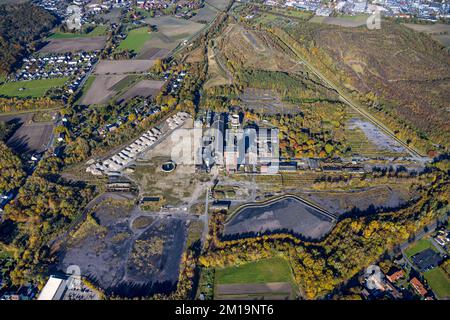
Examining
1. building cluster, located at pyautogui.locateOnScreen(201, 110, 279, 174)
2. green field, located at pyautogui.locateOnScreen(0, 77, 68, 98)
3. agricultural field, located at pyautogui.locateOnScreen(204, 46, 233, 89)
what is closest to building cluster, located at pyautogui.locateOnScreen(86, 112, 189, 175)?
building cluster, located at pyautogui.locateOnScreen(201, 110, 279, 174)

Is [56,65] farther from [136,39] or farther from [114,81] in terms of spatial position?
[136,39]

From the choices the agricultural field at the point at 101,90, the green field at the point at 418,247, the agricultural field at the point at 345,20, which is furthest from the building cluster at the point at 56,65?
the green field at the point at 418,247

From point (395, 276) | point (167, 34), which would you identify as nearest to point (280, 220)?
point (395, 276)

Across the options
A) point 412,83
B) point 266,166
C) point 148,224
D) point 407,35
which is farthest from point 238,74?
point 407,35

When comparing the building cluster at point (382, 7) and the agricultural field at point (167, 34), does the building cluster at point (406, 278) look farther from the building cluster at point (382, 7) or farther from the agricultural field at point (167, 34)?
the building cluster at point (382, 7)

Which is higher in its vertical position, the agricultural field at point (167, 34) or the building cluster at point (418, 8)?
the building cluster at point (418, 8)

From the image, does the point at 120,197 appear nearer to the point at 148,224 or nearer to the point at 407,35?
the point at 148,224
